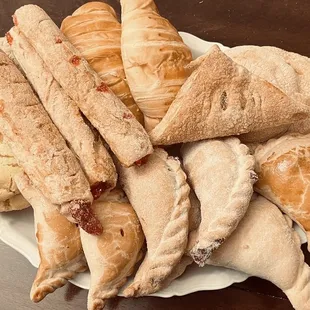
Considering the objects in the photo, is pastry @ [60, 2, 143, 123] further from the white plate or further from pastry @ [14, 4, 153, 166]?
the white plate

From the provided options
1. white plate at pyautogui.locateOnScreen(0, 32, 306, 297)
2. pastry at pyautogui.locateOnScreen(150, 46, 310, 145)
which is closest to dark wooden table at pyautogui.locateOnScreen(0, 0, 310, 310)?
white plate at pyautogui.locateOnScreen(0, 32, 306, 297)

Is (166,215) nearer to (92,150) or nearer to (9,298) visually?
(92,150)

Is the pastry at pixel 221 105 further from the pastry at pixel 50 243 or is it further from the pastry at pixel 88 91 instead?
the pastry at pixel 50 243

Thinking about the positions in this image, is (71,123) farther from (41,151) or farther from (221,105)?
(221,105)

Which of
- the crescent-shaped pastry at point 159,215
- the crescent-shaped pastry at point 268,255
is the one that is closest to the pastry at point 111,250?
the crescent-shaped pastry at point 159,215

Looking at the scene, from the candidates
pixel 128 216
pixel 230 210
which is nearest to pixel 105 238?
pixel 128 216

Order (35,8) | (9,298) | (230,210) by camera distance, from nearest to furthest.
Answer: (230,210)
(35,8)
(9,298)

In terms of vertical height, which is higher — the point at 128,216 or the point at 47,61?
the point at 47,61
